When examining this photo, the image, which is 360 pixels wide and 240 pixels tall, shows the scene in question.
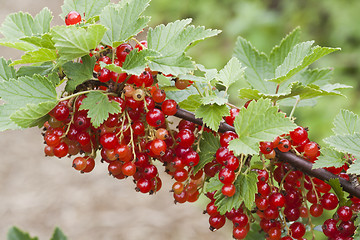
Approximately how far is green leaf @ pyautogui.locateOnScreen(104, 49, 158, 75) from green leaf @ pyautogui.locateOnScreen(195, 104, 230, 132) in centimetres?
14

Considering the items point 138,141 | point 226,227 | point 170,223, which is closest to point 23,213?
point 170,223

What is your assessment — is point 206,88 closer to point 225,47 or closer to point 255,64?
point 255,64

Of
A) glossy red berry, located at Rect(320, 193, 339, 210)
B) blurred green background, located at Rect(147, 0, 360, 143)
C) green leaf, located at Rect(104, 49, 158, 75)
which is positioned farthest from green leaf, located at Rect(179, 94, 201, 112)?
blurred green background, located at Rect(147, 0, 360, 143)

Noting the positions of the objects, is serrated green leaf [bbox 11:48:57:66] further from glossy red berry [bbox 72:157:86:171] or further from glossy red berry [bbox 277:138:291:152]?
glossy red berry [bbox 277:138:291:152]

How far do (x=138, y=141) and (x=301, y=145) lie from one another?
355mm

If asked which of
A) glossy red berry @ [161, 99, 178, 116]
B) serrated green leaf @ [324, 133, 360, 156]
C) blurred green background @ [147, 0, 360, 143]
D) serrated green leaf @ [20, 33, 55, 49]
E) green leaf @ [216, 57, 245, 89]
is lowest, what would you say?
blurred green background @ [147, 0, 360, 143]

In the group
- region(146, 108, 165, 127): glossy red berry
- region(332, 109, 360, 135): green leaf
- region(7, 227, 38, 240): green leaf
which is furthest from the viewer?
region(332, 109, 360, 135): green leaf

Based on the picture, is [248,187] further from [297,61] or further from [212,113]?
[297,61]

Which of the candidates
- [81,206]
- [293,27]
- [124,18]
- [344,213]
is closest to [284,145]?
[344,213]

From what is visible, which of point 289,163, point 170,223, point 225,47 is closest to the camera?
point 289,163

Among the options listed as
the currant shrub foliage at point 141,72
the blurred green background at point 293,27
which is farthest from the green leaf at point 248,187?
the blurred green background at point 293,27

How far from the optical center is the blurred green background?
137 inches

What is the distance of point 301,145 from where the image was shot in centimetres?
89

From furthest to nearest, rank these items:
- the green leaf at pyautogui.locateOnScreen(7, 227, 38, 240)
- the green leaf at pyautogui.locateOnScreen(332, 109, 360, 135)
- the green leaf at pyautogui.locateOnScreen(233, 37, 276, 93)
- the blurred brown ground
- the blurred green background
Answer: the blurred brown ground
the blurred green background
the green leaf at pyautogui.locateOnScreen(233, 37, 276, 93)
the green leaf at pyautogui.locateOnScreen(332, 109, 360, 135)
the green leaf at pyautogui.locateOnScreen(7, 227, 38, 240)
